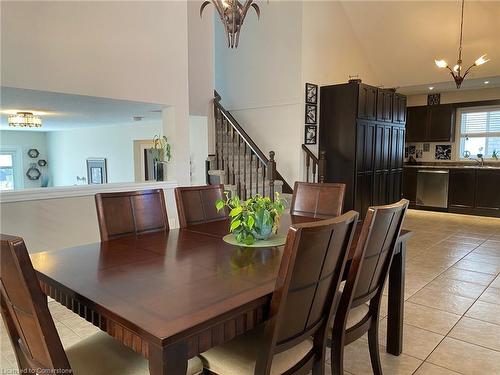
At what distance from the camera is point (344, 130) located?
19.5 ft

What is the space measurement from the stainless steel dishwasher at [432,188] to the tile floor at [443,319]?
275cm

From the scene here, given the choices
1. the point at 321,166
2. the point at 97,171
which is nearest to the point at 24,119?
the point at 97,171

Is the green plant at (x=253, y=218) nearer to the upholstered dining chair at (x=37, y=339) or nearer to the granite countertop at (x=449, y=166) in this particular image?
the upholstered dining chair at (x=37, y=339)

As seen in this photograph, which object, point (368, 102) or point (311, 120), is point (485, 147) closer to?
point (368, 102)

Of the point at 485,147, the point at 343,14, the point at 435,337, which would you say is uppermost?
the point at 343,14

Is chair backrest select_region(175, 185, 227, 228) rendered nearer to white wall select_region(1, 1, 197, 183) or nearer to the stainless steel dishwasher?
white wall select_region(1, 1, 197, 183)

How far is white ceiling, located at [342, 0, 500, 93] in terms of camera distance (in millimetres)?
5957

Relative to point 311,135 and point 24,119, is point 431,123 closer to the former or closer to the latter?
point 311,135

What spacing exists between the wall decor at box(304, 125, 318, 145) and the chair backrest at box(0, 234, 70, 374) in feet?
17.3

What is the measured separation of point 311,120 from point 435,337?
420 cm

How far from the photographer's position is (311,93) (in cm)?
610

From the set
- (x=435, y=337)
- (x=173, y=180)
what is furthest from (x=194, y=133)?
(x=435, y=337)

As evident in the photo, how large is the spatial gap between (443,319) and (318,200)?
4.53ft

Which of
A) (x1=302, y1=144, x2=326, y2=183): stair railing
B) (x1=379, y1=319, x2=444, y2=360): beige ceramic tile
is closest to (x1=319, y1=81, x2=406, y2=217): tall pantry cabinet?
(x1=302, y1=144, x2=326, y2=183): stair railing
